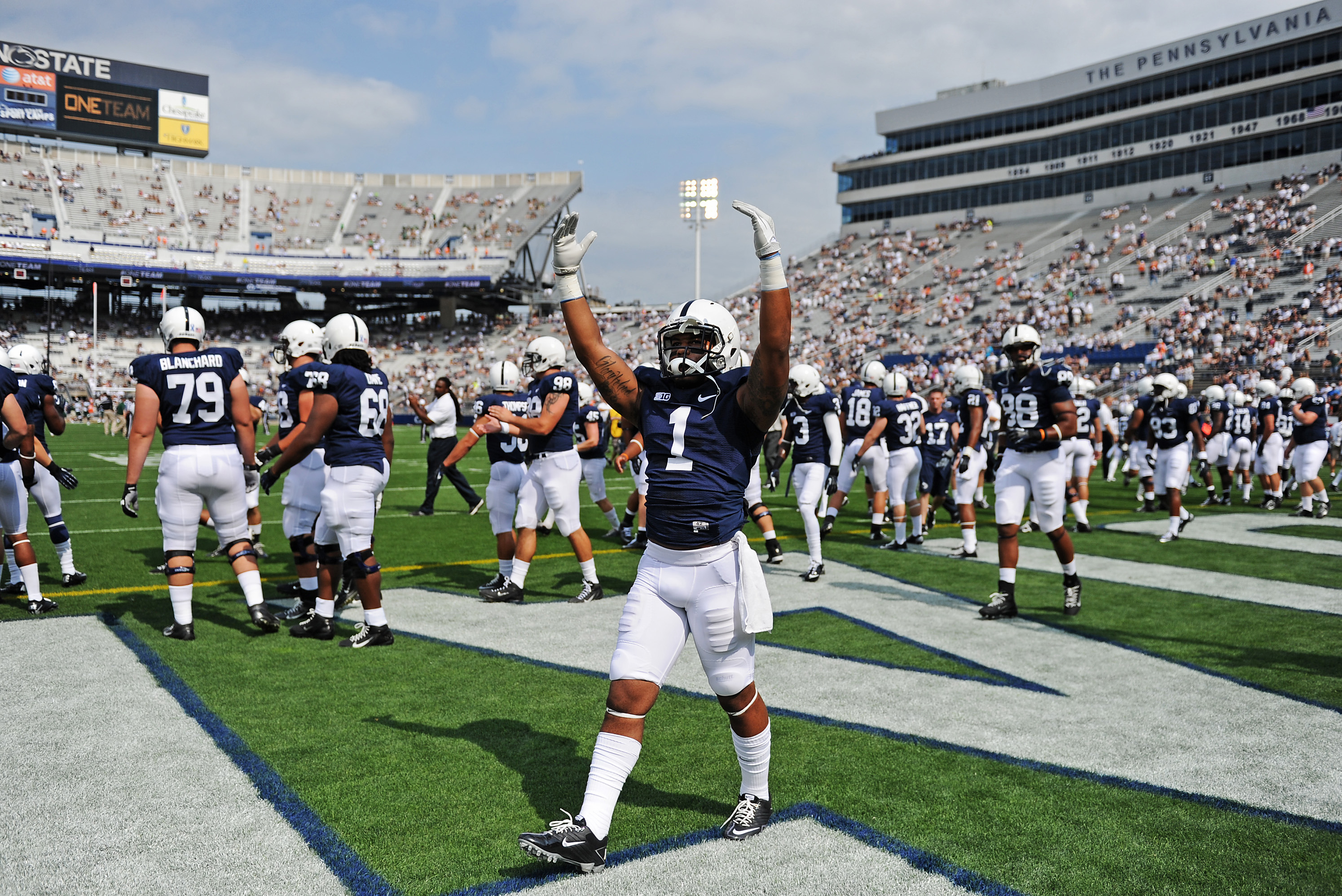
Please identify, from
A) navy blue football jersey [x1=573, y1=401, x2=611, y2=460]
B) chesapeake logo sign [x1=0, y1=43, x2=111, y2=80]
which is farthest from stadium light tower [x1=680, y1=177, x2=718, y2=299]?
chesapeake logo sign [x1=0, y1=43, x2=111, y2=80]

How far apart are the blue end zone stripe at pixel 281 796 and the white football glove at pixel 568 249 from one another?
2.28 meters

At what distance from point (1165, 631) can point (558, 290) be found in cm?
558

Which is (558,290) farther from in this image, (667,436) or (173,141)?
(173,141)

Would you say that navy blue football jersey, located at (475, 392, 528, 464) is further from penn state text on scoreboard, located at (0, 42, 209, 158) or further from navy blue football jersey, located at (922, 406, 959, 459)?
→ penn state text on scoreboard, located at (0, 42, 209, 158)

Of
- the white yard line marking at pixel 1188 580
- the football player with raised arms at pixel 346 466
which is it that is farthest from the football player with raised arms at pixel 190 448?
the white yard line marking at pixel 1188 580

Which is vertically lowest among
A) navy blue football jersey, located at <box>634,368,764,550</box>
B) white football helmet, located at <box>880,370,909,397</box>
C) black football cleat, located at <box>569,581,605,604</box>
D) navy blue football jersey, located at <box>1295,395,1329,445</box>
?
black football cleat, located at <box>569,581,605,604</box>

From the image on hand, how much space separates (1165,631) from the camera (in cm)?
676

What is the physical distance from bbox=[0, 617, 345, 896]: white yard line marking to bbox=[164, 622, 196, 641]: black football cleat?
2.78ft

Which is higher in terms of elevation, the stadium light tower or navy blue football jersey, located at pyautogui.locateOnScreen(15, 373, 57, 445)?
the stadium light tower

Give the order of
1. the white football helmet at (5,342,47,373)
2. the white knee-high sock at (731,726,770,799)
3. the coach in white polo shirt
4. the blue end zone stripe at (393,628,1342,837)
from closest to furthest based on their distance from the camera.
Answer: the white knee-high sock at (731,726,770,799) → the blue end zone stripe at (393,628,1342,837) → the white football helmet at (5,342,47,373) → the coach in white polo shirt

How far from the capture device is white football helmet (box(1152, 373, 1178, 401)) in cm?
1213

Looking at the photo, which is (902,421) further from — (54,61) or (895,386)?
(54,61)

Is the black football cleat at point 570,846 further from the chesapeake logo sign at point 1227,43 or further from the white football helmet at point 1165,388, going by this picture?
the chesapeake logo sign at point 1227,43

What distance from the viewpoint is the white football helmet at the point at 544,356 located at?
7.58 meters
